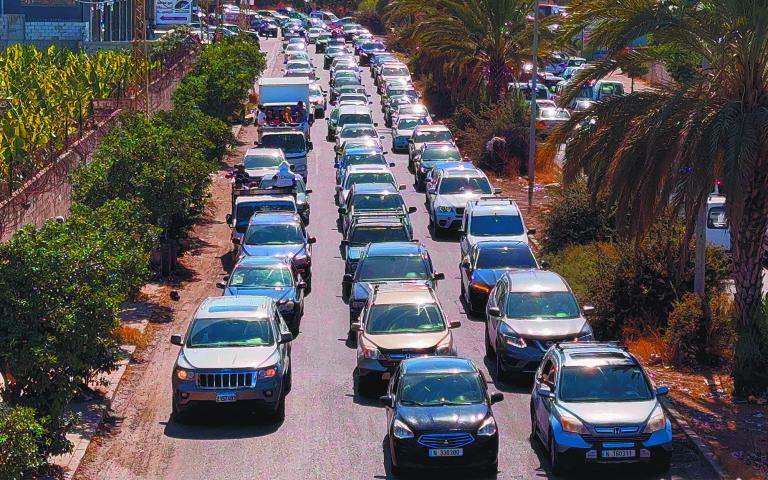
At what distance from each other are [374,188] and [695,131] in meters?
16.6

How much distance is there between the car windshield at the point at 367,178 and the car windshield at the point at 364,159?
411 centimetres

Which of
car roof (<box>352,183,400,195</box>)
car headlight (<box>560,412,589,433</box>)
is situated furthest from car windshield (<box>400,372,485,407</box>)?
car roof (<box>352,183,400,195</box>)

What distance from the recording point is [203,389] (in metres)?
18.5

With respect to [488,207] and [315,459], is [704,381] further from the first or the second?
[488,207]

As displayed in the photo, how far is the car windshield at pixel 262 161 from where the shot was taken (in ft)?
130

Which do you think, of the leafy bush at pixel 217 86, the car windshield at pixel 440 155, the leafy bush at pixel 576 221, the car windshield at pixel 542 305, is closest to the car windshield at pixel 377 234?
the leafy bush at pixel 576 221

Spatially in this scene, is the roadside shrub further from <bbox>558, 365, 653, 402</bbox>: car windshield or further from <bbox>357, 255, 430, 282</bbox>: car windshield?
<bbox>357, 255, 430, 282</bbox>: car windshield

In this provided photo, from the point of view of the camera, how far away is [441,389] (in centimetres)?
1686

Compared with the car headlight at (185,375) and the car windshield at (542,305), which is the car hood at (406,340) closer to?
the car windshield at (542,305)

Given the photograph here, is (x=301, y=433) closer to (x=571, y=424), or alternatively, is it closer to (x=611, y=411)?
(x=571, y=424)

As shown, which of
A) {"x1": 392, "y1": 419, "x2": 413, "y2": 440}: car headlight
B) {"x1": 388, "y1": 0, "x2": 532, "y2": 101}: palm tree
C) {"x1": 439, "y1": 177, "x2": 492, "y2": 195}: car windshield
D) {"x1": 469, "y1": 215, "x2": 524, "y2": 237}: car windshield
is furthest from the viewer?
{"x1": 388, "y1": 0, "x2": 532, "y2": 101}: palm tree

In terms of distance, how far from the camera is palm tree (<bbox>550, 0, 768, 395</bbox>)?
18.8 metres

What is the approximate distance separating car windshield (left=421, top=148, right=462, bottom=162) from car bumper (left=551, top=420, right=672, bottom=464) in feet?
94.1

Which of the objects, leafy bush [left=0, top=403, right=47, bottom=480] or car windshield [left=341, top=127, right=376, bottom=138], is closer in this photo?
leafy bush [left=0, top=403, right=47, bottom=480]
